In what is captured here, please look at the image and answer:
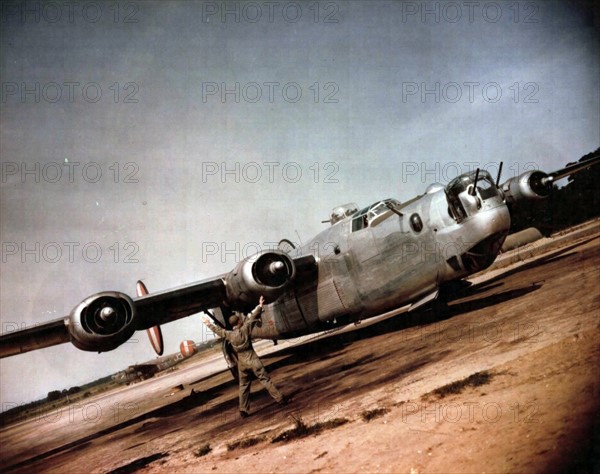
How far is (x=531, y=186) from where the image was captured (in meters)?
12.3

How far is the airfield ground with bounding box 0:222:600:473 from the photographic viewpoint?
3287 mm

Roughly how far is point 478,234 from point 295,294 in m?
5.55

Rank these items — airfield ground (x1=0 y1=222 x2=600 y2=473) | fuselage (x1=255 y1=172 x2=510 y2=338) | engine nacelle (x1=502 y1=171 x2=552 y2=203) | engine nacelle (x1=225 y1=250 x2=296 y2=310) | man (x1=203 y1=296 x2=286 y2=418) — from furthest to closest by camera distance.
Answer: engine nacelle (x1=502 y1=171 x2=552 y2=203) < engine nacelle (x1=225 y1=250 x2=296 y2=310) < fuselage (x1=255 y1=172 x2=510 y2=338) < man (x1=203 y1=296 x2=286 y2=418) < airfield ground (x1=0 y1=222 x2=600 y2=473)

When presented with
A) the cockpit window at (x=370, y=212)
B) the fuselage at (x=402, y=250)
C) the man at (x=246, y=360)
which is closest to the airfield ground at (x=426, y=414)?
the man at (x=246, y=360)

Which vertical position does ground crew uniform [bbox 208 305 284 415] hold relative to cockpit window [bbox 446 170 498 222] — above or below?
below

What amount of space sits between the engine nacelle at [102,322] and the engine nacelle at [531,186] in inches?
452

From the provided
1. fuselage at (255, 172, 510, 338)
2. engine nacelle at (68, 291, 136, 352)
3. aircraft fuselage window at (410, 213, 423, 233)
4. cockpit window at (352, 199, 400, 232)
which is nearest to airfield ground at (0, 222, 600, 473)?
fuselage at (255, 172, 510, 338)

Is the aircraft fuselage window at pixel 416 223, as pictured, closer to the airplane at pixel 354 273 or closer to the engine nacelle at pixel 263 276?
the airplane at pixel 354 273

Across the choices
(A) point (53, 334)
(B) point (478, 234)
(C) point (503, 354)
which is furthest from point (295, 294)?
(C) point (503, 354)

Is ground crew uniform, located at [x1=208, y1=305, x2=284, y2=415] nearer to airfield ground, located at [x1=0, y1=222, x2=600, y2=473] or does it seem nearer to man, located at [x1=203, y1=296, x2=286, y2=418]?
man, located at [x1=203, y1=296, x2=286, y2=418]

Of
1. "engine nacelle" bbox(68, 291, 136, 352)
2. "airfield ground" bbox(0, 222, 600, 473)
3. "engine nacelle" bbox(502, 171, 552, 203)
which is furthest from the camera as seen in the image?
"engine nacelle" bbox(502, 171, 552, 203)

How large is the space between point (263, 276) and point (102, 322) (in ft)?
12.3

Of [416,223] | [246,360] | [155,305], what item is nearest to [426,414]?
[246,360]

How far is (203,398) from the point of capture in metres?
11.4
